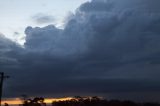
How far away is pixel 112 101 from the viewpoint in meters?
154

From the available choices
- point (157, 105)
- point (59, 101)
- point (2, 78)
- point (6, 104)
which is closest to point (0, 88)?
point (2, 78)

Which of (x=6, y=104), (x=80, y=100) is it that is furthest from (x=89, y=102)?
(x=6, y=104)

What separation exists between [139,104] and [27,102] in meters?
41.6

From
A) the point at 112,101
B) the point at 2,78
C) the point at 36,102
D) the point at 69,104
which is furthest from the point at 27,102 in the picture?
the point at 2,78

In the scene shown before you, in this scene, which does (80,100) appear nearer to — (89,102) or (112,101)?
(89,102)

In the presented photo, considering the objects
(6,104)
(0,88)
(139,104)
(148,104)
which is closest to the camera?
(0,88)

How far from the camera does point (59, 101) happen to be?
157 m

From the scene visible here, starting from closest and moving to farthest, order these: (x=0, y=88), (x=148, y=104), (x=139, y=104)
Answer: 1. (x=0, y=88)
2. (x=148, y=104)
3. (x=139, y=104)

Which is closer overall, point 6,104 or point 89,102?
point 6,104

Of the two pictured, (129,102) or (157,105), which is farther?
(129,102)

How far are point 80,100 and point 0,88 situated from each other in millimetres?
78837

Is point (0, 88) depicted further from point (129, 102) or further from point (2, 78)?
point (129, 102)

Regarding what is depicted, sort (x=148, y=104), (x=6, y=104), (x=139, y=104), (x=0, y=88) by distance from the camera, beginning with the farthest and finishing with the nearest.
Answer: (x=139, y=104) → (x=148, y=104) → (x=6, y=104) → (x=0, y=88)

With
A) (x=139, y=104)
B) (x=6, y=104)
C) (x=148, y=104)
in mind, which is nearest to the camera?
(x=6, y=104)
